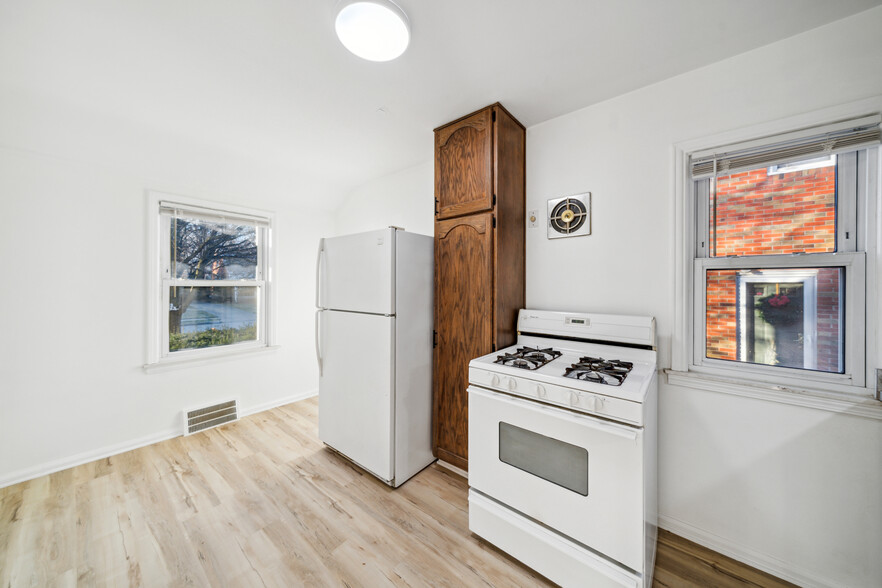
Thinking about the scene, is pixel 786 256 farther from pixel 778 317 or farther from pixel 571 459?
pixel 571 459

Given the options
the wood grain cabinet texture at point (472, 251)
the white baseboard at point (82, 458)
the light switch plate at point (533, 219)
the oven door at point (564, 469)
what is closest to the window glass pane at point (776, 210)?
the light switch plate at point (533, 219)

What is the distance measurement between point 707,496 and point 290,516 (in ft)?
7.53

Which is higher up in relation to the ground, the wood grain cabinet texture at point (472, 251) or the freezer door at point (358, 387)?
the wood grain cabinet texture at point (472, 251)

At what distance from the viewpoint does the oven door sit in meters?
1.23

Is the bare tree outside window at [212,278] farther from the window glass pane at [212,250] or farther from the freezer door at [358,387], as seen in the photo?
the freezer door at [358,387]

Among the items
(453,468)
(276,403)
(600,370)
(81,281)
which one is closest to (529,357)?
(600,370)

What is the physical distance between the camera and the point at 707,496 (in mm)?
1664

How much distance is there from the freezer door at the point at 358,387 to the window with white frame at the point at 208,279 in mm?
1309

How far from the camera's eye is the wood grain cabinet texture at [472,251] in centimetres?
207

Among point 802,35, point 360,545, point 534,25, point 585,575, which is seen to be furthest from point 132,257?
point 802,35

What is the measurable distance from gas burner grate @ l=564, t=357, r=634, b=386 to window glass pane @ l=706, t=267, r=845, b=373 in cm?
57

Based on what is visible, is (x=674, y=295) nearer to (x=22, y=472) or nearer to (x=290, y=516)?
(x=290, y=516)

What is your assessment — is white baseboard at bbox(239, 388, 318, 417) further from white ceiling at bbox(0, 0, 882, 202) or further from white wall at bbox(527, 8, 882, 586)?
white wall at bbox(527, 8, 882, 586)

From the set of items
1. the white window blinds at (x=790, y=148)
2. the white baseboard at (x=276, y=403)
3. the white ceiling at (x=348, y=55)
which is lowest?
the white baseboard at (x=276, y=403)
